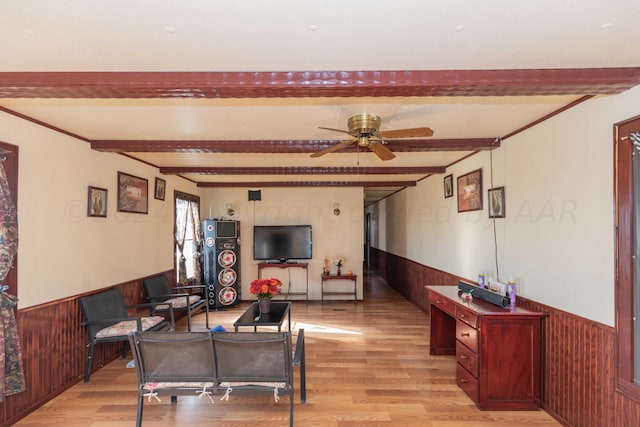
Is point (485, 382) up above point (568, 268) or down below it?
below

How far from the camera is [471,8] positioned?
56.9 inches

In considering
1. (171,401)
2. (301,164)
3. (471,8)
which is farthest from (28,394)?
(471,8)

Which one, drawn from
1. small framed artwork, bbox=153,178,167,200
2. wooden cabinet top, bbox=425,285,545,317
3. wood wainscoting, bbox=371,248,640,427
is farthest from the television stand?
wood wainscoting, bbox=371,248,640,427

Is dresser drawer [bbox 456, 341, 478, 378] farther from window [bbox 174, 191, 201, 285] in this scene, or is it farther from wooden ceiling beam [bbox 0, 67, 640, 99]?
window [bbox 174, 191, 201, 285]

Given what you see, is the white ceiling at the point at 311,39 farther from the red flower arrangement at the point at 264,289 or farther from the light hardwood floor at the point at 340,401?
the light hardwood floor at the point at 340,401

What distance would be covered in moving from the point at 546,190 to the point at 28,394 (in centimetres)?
466

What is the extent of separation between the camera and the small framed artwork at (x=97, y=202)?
3664 millimetres

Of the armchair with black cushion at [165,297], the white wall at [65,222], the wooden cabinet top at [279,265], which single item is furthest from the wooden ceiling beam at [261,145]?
the wooden cabinet top at [279,265]

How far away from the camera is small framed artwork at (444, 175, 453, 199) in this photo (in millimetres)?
5121

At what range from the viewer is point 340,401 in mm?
3002

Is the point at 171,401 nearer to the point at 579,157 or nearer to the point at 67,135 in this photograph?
the point at 67,135

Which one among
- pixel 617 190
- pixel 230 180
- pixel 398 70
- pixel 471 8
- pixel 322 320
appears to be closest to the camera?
pixel 471 8

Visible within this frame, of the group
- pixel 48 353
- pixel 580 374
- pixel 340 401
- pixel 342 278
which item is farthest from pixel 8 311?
pixel 342 278

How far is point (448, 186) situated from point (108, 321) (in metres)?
4.68
